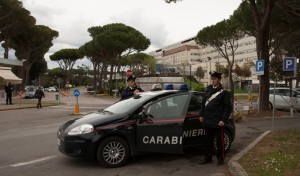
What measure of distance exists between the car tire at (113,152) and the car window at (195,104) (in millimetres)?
1525

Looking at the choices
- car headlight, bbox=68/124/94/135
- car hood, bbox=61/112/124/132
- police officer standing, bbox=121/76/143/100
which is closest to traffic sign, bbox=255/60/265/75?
police officer standing, bbox=121/76/143/100

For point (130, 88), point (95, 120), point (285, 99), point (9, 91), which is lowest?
point (285, 99)

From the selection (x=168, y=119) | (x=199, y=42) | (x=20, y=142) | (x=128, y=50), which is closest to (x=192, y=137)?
(x=168, y=119)

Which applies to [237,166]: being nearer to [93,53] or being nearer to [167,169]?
[167,169]

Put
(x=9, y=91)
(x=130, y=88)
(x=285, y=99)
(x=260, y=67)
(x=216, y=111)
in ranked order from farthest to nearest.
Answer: (x=9, y=91)
(x=285, y=99)
(x=260, y=67)
(x=130, y=88)
(x=216, y=111)

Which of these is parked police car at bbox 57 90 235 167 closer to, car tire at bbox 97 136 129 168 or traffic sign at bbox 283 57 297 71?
car tire at bbox 97 136 129 168

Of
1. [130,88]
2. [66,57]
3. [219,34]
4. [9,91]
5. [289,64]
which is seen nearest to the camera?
[130,88]

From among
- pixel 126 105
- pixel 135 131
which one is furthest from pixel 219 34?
pixel 135 131

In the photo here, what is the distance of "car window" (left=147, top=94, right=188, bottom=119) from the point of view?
7152 millimetres

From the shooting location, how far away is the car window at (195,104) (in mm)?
7500

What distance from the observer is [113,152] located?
22.4 ft

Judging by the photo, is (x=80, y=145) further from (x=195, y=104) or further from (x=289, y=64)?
(x=289, y=64)

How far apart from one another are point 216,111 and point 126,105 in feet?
6.04

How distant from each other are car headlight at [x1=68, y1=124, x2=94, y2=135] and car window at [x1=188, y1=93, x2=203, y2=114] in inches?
78.9
